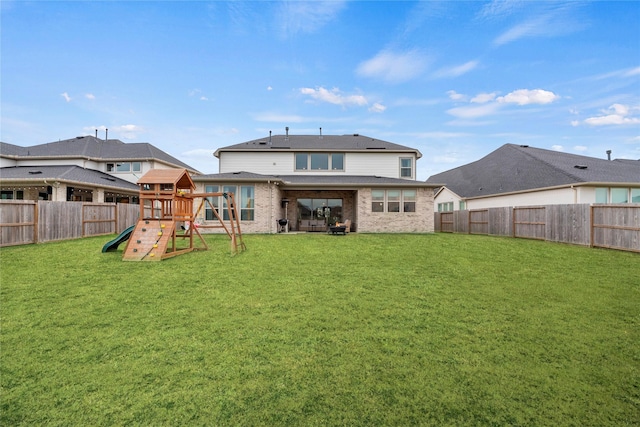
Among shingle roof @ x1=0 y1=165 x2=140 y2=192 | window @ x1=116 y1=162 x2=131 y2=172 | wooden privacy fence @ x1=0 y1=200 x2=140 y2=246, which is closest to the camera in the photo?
wooden privacy fence @ x1=0 y1=200 x2=140 y2=246

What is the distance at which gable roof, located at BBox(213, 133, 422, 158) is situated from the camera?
70.9ft

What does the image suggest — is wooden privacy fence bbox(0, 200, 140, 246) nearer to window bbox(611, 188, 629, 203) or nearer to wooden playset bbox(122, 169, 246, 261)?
wooden playset bbox(122, 169, 246, 261)

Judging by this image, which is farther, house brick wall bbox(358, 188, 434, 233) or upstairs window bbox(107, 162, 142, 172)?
upstairs window bbox(107, 162, 142, 172)

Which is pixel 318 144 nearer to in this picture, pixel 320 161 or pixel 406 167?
pixel 320 161

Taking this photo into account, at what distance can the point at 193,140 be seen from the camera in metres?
22.1

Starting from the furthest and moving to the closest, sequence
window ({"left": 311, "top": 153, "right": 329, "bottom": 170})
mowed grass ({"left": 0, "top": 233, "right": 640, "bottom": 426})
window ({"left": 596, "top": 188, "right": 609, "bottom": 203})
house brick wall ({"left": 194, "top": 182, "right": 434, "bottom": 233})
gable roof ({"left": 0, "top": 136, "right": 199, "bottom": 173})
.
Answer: gable roof ({"left": 0, "top": 136, "right": 199, "bottom": 173}) → window ({"left": 311, "top": 153, "right": 329, "bottom": 170}) → house brick wall ({"left": 194, "top": 182, "right": 434, "bottom": 233}) → window ({"left": 596, "top": 188, "right": 609, "bottom": 203}) → mowed grass ({"left": 0, "top": 233, "right": 640, "bottom": 426})

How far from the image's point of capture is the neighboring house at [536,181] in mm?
17109

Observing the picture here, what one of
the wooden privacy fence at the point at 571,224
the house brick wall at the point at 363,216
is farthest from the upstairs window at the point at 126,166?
the wooden privacy fence at the point at 571,224

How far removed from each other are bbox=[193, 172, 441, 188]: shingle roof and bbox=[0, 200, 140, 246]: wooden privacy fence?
517 centimetres

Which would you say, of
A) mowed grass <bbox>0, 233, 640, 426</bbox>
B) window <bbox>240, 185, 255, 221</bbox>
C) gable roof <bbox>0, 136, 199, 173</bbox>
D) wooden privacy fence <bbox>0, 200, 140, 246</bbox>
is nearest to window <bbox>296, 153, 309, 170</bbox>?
window <bbox>240, 185, 255, 221</bbox>

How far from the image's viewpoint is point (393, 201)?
19094 millimetres

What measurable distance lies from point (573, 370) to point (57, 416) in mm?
5343

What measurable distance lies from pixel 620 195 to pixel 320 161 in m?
18.8

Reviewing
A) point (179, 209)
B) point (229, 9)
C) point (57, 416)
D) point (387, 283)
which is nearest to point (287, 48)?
point (229, 9)
